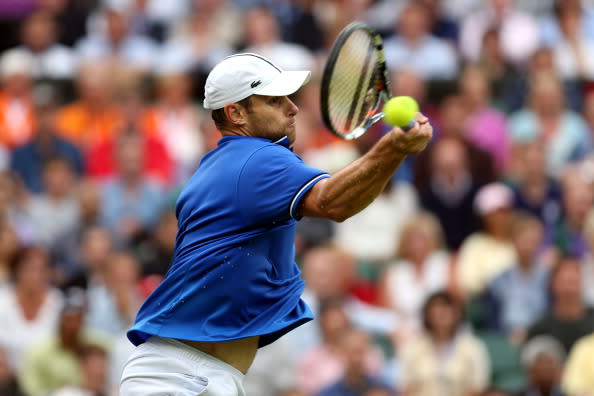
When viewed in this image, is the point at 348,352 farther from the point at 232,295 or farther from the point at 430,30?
the point at 430,30

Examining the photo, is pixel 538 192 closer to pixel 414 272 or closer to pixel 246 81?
pixel 414 272

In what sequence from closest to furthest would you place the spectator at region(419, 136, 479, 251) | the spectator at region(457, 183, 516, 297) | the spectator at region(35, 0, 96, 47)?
the spectator at region(457, 183, 516, 297)
the spectator at region(419, 136, 479, 251)
the spectator at region(35, 0, 96, 47)

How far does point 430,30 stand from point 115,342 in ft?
16.1

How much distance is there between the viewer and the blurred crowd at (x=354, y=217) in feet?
28.7

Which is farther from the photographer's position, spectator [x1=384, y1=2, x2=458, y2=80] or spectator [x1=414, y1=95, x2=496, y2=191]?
spectator [x1=384, y1=2, x2=458, y2=80]

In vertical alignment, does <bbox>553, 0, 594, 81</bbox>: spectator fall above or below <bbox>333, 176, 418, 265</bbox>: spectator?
above

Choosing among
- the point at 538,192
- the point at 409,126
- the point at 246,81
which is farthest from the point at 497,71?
the point at 409,126

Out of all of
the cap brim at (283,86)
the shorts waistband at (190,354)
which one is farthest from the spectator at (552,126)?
the shorts waistband at (190,354)

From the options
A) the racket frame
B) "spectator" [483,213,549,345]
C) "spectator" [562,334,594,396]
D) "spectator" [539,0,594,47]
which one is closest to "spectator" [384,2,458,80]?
"spectator" [539,0,594,47]

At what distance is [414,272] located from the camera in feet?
31.3

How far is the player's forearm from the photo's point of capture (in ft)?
14.3

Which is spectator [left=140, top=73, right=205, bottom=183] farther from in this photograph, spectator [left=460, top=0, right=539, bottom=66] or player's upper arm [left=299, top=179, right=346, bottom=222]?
player's upper arm [left=299, top=179, right=346, bottom=222]

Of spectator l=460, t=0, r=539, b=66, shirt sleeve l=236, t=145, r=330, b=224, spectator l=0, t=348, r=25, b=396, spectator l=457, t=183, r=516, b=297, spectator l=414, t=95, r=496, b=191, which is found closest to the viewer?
shirt sleeve l=236, t=145, r=330, b=224

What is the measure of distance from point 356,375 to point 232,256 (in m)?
3.77
